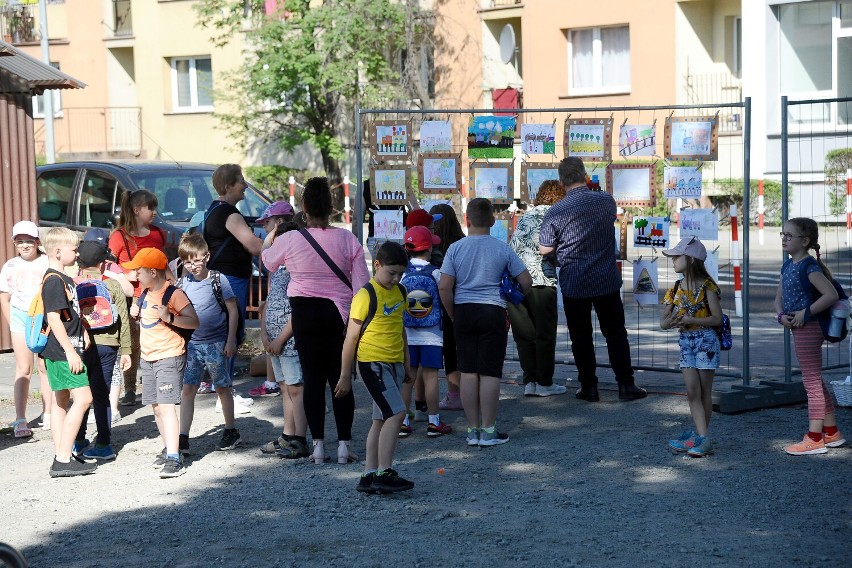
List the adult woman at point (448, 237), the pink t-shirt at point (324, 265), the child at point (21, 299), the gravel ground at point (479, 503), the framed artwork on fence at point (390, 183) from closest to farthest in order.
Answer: the gravel ground at point (479, 503), the pink t-shirt at point (324, 265), the child at point (21, 299), the adult woman at point (448, 237), the framed artwork on fence at point (390, 183)

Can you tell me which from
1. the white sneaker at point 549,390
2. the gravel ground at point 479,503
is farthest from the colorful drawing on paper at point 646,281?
the gravel ground at point 479,503

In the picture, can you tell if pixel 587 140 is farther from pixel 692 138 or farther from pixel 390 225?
pixel 390 225

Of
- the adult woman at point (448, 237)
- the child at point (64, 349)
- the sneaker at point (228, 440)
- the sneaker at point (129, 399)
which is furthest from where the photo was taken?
the sneaker at point (129, 399)

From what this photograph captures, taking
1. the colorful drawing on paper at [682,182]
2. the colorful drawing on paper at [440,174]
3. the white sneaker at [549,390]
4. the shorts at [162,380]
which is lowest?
the white sneaker at [549,390]

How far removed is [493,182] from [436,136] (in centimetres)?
67

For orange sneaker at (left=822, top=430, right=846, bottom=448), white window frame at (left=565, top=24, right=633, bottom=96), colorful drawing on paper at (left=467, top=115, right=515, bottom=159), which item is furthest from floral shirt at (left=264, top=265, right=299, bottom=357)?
white window frame at (left=565, top=24, right=633, bottom=96)

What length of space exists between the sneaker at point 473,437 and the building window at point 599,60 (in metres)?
23.2

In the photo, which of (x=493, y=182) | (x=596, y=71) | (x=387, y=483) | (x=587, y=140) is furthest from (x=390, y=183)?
(x=596, y=71)

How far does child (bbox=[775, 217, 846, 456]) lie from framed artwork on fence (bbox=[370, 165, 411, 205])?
3.75 meters

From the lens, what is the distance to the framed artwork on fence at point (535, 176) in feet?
32.6

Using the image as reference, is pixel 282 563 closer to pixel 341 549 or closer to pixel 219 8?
pixel 341 549

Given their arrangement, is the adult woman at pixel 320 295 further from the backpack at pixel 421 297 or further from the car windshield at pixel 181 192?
the car windshield at pixel 181 192

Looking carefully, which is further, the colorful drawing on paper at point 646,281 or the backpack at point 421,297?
the colorful drawing on paper at point 646,281

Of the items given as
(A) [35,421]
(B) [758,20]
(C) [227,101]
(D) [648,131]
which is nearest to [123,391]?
(A) [35,421]
